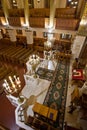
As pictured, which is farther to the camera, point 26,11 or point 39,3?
point 39,3

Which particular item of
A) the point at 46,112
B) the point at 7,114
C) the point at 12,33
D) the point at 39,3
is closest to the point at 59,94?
the point at 46,112

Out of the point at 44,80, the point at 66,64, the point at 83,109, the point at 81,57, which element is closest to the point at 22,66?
the point at 44,80

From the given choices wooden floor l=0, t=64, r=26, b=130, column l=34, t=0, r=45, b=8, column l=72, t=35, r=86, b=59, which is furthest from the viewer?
column l=34, t=0, r=45, b=8

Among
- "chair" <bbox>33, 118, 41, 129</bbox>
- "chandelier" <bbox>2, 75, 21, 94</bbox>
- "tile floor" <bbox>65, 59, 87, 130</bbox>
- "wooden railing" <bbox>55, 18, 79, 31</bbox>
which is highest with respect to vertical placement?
"wooden railing" <bbox>55, 18, 79, 31</bbox>

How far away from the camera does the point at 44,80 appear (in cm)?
661

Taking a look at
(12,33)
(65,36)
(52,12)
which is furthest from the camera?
(65,36)

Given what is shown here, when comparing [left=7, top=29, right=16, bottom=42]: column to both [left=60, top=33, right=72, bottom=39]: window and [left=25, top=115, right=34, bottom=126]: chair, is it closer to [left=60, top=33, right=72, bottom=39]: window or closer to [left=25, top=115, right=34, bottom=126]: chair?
[left=60, top=33, right=72, bottom=39]: window

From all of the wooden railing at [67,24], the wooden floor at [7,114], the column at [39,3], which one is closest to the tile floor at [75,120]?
the wooden floor at [7,114]

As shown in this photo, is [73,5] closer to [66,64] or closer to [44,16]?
[44,16]

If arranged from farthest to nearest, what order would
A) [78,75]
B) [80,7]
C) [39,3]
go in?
[39,3] < [80,7] < [78,75]

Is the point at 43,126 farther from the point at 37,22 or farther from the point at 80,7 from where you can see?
the point at 80,7

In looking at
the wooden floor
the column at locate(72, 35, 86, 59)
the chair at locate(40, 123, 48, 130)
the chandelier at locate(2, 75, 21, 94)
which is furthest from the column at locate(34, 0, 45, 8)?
the chair at locate(40, 123, 48, 130)

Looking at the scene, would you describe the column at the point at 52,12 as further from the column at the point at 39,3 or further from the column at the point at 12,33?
the column at the point at 12,33

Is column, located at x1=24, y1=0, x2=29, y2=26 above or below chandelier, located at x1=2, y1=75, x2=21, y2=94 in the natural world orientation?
above
